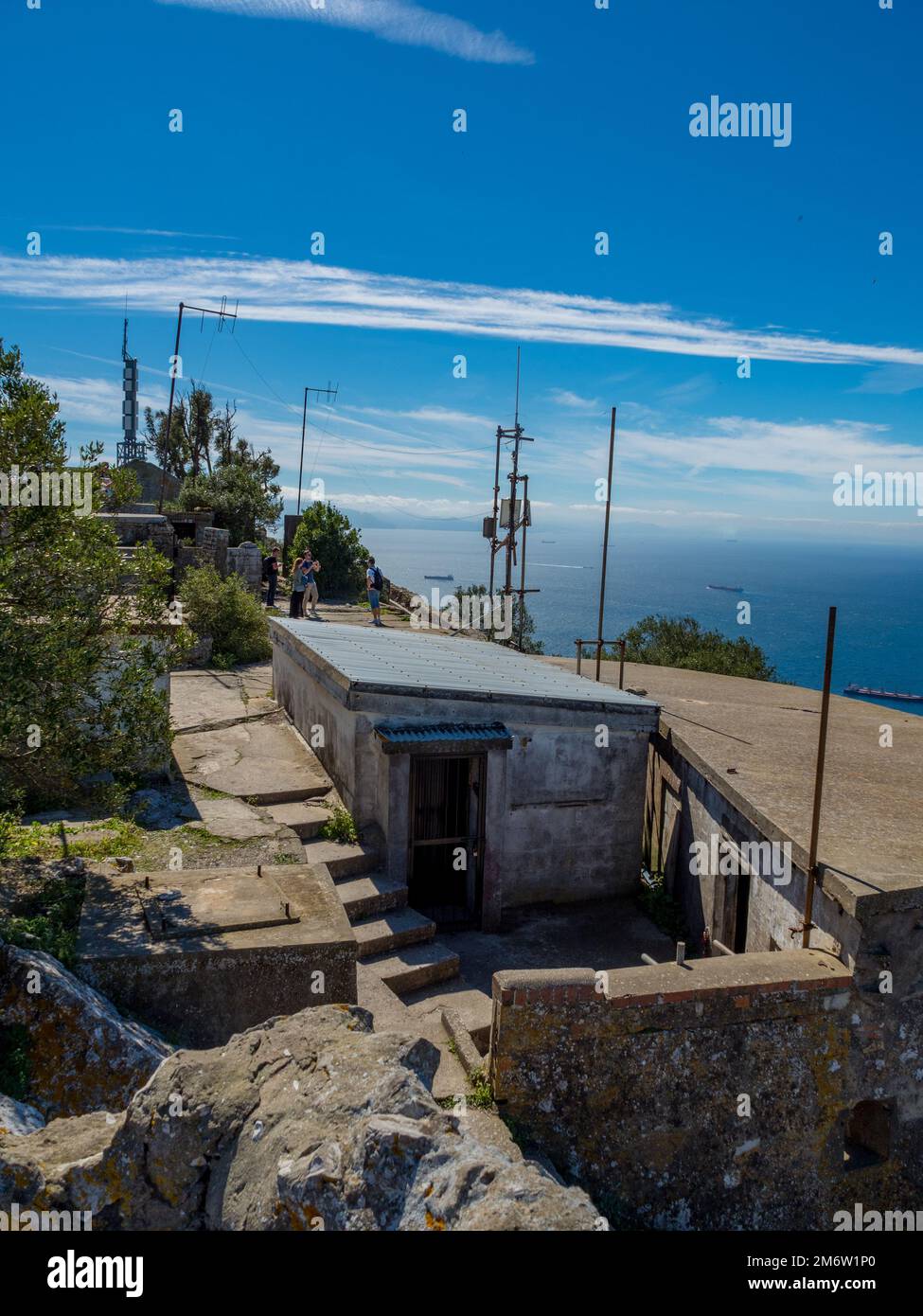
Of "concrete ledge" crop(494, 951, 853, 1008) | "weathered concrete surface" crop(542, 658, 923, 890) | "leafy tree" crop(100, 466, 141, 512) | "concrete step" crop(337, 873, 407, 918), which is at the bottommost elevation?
"concrete step" crop(337, 873, 407, 918)

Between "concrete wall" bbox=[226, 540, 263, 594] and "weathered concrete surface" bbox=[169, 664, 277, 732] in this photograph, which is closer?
"weathered concrete surface" bbox=[169, 664, 277, 732]

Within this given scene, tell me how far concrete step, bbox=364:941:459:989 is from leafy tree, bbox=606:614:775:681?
2482 cm

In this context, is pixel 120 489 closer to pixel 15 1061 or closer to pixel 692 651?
pixel 15 1061

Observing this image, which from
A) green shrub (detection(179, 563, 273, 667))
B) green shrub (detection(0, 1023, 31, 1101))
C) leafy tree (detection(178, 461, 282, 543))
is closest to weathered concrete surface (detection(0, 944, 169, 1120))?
green shrub (detection(0, 1023, 31, 1101))

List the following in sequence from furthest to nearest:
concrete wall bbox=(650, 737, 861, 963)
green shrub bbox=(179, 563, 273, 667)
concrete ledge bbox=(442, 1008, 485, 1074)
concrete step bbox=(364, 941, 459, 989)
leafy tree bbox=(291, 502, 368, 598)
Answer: leafy tree bbox=(291, 502, 368, 598)
green shrub bbox=(179, 563, 273, 667)
concrete step bbox=(364, 941, 459, 989)
concrete wall bbox=(650, 737, 861, 963)
concrete ledge bbox=(442, 1008, 485, 1074)

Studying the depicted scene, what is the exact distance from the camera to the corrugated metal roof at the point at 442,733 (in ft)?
32.2

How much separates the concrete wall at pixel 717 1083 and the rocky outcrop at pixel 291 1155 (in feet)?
4.72

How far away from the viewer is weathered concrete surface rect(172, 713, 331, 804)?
11.0 m

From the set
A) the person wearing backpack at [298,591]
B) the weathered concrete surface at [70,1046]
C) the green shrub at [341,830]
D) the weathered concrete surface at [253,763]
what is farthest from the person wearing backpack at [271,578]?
the weathered concrete surface at [70,1046]

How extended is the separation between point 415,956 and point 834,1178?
13.5ft

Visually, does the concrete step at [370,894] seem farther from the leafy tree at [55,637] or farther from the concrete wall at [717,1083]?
the concrete wall at [717,1083]

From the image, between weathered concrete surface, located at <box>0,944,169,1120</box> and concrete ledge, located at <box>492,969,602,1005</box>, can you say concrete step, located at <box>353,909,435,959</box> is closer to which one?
concrete ledge, located at <box>492,969,602,1005</box>

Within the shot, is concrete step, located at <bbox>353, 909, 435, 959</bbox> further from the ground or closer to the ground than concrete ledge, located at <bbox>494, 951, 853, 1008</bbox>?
closer to the ground
